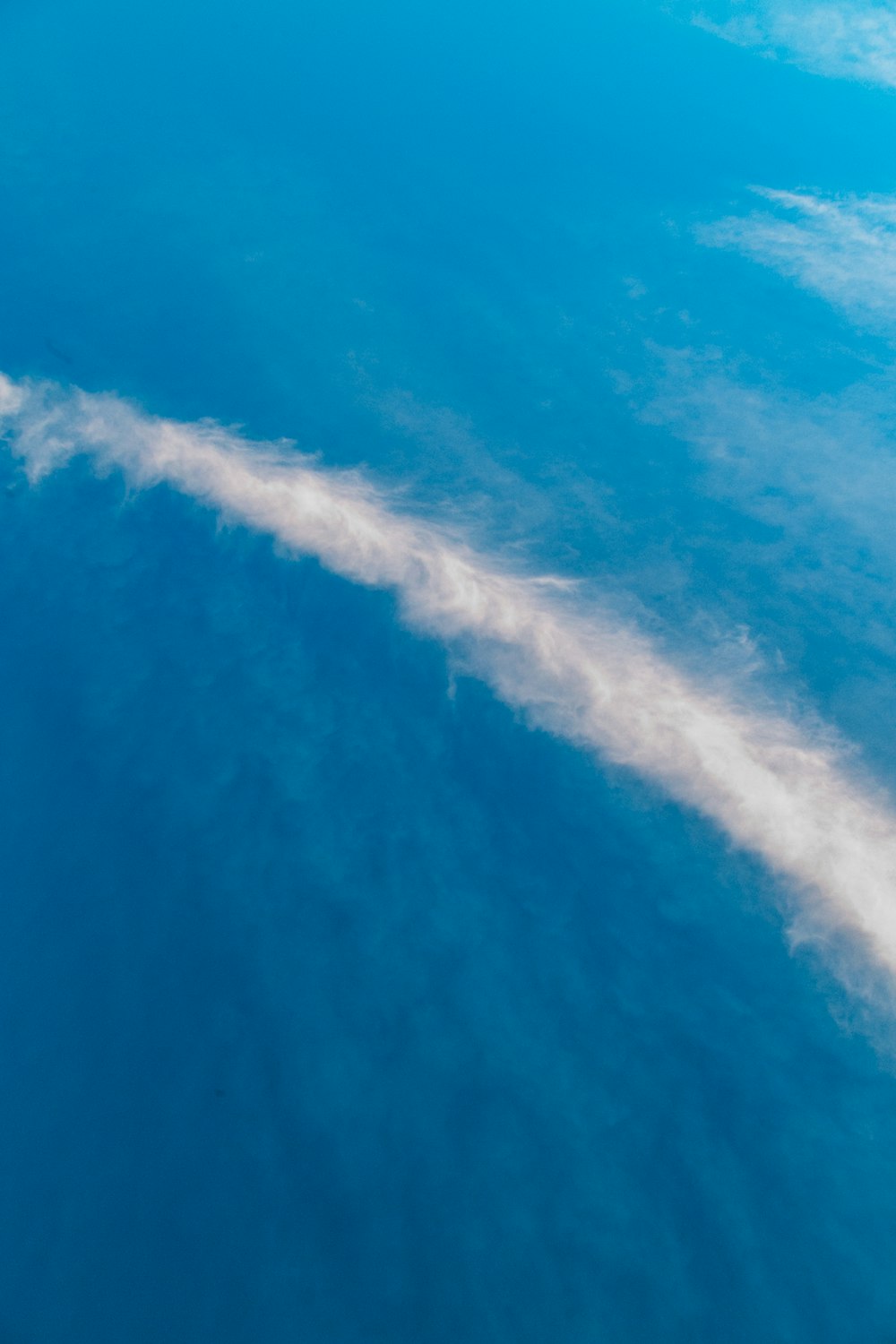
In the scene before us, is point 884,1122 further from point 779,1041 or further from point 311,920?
point 311,920

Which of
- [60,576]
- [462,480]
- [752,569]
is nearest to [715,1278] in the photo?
[752,569]

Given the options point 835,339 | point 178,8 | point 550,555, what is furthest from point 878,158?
point 178,8

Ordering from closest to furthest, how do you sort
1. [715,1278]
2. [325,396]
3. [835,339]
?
[715,1278] → [325,396] → [835,339]

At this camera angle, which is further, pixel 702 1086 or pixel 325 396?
pixel 325 396

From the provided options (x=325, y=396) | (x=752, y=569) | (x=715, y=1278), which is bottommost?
(x=715, y=1278)

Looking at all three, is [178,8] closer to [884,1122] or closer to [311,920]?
[311,920]

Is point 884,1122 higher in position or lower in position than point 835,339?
lower

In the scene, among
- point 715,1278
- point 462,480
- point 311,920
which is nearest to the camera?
point 715,1278
